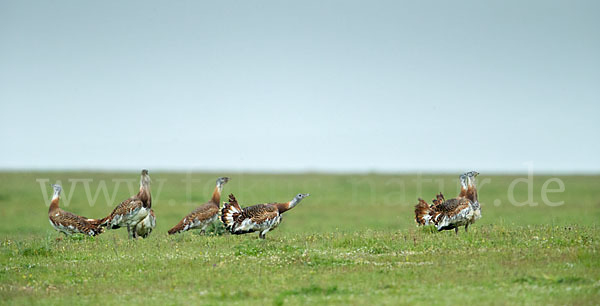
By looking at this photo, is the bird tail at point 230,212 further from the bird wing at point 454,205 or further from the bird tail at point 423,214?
the bird wing at point 454,205

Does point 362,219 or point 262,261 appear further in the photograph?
point 362,219

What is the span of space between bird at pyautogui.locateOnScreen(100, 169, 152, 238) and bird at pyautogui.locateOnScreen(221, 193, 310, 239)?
2.77 metres

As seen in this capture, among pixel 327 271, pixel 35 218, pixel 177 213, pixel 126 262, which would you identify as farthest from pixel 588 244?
pixel 35 218

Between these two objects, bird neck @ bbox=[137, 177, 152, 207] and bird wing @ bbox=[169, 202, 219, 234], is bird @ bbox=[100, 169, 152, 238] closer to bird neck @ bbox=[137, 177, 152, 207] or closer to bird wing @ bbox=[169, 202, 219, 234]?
bird neck @ bbox=[137, 177, 152, 207]

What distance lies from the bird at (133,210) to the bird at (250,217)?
277cm

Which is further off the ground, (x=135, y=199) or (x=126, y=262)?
(x=135, y=199)

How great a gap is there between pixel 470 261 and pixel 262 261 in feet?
16.9

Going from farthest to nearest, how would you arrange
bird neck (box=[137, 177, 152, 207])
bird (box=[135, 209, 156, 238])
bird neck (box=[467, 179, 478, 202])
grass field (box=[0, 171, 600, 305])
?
bird (box=[135, 209, 156, 238]) → bird neck (box=[137, 177, 152, 207]) → bird neck (box=[467, 179, 478, 202]) → grass field (box=[0, 171, 600, 305])

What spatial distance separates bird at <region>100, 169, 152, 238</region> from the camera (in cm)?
2317

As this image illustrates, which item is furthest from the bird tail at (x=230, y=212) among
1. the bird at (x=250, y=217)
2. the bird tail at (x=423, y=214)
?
the bird tail at (x=423, y=214)

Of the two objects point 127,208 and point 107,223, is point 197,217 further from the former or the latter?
point 107,223

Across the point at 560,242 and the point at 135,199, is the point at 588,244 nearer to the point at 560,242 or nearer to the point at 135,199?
the point at 560,242

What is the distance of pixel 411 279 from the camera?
15836 mm

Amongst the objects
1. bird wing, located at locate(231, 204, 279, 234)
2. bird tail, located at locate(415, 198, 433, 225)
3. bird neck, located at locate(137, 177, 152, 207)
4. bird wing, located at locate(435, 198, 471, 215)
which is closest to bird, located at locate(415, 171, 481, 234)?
bird wing, located at locate(435, 198, 471, 215)
